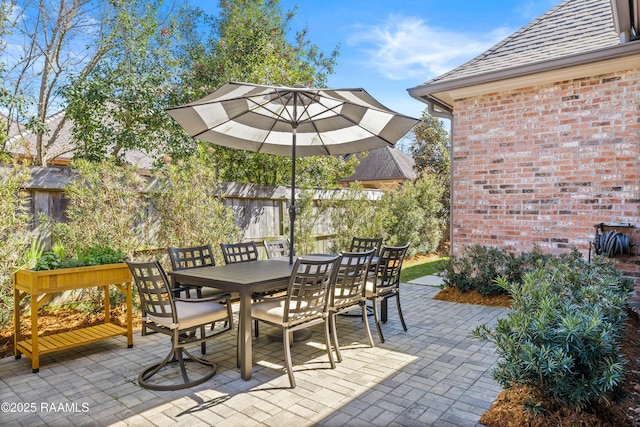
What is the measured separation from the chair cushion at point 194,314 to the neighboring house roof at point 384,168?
15.7m

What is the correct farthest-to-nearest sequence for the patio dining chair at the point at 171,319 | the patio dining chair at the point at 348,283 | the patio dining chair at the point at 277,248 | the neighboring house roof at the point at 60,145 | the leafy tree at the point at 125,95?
the neighboring house roof at the point at 60,145 < the leafy tree at the point at 125,95 < the patio dining chair at the point at 277,248 < the patio dining chair at the point at 348,283 < the patio dining chair at the point at 171,319

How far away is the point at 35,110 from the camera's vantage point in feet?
19.7

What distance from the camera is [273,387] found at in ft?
10.3

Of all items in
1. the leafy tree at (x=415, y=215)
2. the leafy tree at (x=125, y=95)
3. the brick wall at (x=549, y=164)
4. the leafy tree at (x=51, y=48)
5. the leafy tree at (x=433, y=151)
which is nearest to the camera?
the brick wall at (x=549, y=164)

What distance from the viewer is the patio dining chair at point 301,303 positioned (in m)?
3.21

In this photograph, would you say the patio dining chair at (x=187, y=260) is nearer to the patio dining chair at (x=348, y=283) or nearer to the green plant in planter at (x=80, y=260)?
the green plant in planter at (x=80, y=260)

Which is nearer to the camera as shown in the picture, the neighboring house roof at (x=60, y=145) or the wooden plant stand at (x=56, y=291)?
the wooden plant stand at (x=56, y=291)

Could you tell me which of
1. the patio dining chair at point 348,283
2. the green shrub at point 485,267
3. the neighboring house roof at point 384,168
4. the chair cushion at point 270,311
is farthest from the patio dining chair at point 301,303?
the neighboring house roof at point 384,168

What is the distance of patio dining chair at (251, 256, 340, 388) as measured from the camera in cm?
321

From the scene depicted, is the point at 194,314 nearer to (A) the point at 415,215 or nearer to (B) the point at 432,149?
(A) the point at 415,215

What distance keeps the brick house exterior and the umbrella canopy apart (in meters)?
1.71

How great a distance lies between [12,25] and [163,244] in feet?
11.9

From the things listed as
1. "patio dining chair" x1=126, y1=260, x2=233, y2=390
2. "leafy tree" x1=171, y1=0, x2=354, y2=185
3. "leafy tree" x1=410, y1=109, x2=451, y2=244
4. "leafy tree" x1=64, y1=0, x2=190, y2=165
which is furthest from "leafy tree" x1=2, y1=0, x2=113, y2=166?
"leafy tree" x1=410, y1=109, x2=451, y2=244

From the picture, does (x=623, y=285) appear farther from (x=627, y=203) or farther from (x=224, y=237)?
(x=224, y=237)
